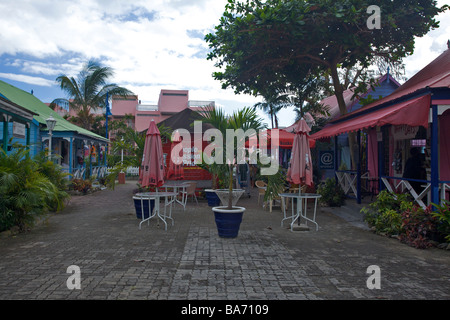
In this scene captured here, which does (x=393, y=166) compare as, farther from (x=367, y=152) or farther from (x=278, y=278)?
(x=278, y=278)

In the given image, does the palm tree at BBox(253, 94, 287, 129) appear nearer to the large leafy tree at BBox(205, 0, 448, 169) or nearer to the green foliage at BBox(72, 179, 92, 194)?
the large leafy tree at BBox(205, 0, 448, 169)

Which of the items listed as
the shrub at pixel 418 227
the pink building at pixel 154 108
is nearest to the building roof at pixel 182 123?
the shrub at pixel 418 227

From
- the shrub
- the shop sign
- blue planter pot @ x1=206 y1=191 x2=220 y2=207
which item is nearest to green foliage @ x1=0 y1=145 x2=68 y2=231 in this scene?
blue planter pot @ x1=206 y1=191 x2=220 y2=207

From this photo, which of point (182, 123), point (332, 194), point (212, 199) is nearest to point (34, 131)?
point (182, 123)

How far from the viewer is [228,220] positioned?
20.3 feet

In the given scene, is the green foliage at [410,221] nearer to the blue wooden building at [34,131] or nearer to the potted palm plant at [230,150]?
the potted palm plant at [230,150]

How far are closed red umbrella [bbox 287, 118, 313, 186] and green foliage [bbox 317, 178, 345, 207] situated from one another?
12.2 feet

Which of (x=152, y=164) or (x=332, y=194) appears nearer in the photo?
(x=152, y=164)

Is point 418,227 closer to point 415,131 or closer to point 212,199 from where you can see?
point 415,131

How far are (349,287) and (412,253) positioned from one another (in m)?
2.22

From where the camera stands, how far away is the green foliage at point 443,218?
5648 millimetres

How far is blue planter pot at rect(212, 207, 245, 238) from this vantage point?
6168 millimetres

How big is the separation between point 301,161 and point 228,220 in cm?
211
